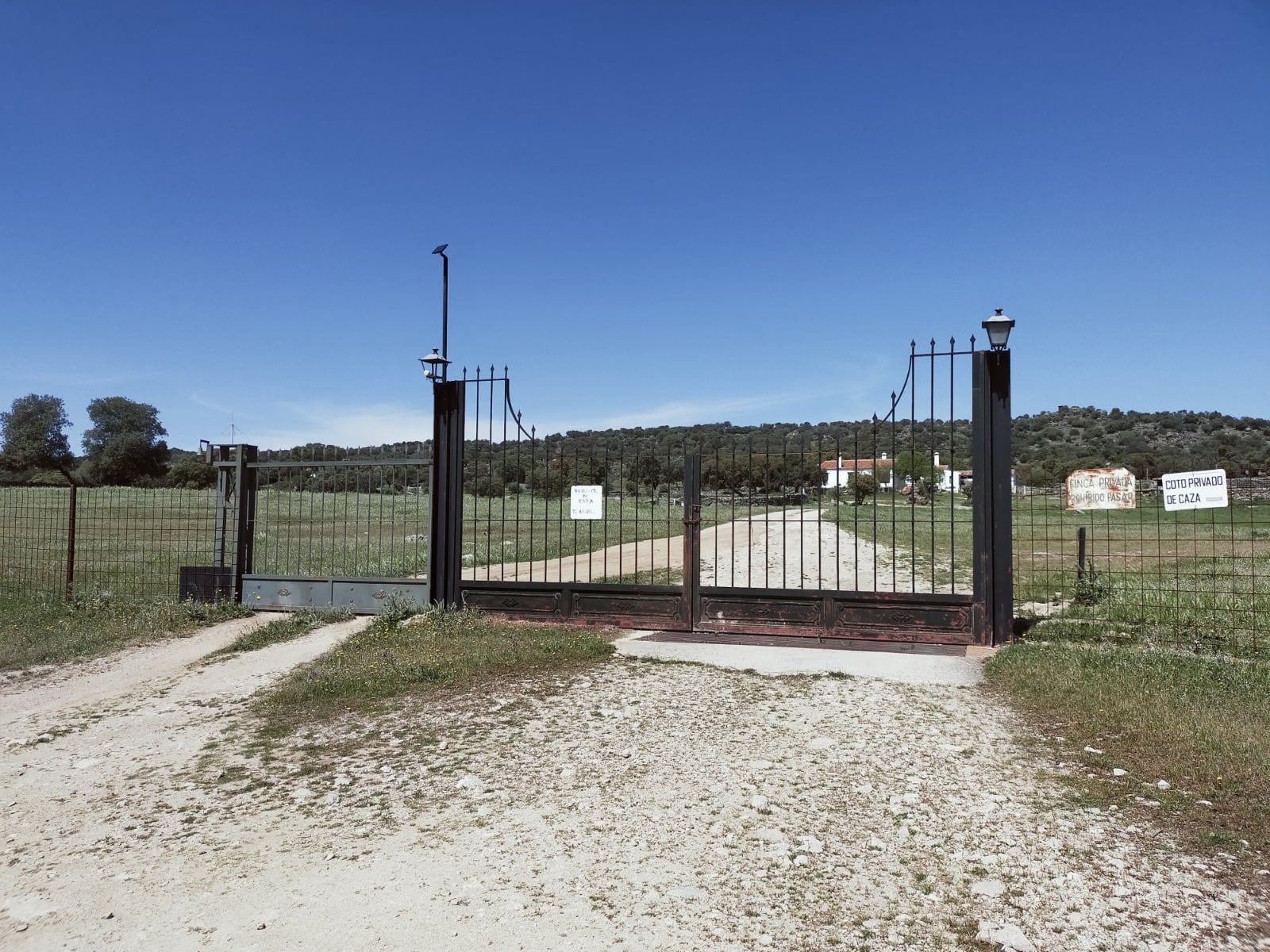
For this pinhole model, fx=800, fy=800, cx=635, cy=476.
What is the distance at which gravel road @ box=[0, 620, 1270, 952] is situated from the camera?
3.15 metres

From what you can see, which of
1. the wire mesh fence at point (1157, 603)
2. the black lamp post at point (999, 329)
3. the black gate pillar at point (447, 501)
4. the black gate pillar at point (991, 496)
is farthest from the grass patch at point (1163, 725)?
the black gate pillar at point (447, 501)

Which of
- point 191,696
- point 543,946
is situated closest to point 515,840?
point 543,946

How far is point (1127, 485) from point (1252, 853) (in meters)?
5.71

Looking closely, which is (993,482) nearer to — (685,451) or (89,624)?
(685,451)

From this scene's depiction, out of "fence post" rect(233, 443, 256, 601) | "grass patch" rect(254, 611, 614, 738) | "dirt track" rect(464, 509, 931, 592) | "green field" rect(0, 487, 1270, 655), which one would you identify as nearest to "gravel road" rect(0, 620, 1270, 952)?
"grass patch" rect(254, 611, 614, 738)

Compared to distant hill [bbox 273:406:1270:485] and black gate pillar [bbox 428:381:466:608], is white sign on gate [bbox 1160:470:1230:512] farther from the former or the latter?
black gate pillar [bbox 428:381:466:608]

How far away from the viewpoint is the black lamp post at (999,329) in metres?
8.75

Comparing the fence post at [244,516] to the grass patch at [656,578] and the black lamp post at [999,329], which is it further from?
the black lamp post at [999,329]

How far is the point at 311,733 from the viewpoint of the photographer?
5820 millimetres

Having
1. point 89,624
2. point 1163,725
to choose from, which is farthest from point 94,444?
point 1163,725

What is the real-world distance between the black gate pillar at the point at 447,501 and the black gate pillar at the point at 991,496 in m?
6.33

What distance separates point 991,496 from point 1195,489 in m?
1.99

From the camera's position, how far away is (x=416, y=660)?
26.5 feet

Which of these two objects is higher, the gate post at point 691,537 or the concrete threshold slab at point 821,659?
the gate post at point 691,537
